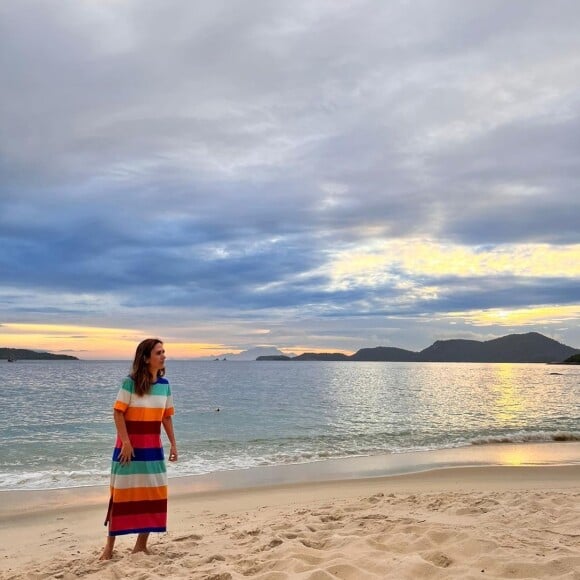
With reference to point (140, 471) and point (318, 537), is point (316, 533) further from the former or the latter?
point (140, 471)

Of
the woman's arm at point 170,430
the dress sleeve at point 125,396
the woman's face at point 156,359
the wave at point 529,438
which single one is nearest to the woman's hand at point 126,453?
the dress sleeve at point 125,396

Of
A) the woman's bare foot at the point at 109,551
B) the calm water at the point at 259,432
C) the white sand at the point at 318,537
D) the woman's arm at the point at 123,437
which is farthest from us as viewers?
the calm water at the point at 259,432

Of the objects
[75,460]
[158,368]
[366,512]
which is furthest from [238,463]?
[158,368]

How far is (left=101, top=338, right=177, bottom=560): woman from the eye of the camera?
4.96 metres

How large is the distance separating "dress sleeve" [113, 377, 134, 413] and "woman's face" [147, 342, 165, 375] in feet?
0.76

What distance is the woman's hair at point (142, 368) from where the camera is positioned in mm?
4996

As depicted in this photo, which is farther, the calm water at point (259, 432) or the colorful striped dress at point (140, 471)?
the calm water at point (259, 432)

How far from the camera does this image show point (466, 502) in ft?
23.2

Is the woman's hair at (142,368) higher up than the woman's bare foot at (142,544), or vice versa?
the woman's hair at (142,368)

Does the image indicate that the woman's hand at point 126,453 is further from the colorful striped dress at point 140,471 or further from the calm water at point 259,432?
the calm water at point 259,432

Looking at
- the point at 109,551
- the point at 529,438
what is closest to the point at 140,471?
the point at 109,551

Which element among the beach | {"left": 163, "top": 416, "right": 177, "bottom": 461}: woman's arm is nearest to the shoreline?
the beach

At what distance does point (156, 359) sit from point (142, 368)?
0.16m

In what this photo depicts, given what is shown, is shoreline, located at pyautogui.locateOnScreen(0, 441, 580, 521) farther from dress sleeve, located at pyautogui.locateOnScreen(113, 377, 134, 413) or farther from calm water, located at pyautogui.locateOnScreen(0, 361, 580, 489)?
dress sleeve, located at pyautogui.locateOnScreen(113, 377, 134, 413)
